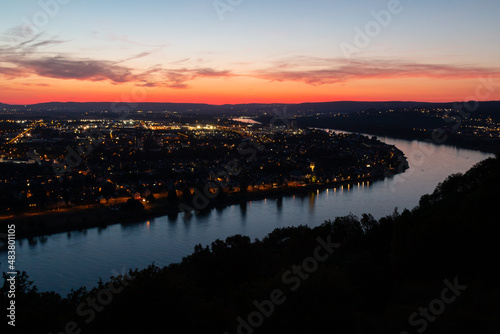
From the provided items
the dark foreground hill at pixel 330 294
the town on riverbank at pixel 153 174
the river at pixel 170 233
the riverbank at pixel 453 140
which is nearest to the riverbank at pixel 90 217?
the town on riverbank at pixel 153 174

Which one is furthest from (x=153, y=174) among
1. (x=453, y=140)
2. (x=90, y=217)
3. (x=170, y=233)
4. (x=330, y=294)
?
(x=453, y=140)

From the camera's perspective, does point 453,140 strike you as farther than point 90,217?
Yes

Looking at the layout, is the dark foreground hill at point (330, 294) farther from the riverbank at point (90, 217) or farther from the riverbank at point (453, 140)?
the riverbank at point (453, 140)

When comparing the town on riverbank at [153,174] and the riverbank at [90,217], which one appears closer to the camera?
the riverbank at [90,217]

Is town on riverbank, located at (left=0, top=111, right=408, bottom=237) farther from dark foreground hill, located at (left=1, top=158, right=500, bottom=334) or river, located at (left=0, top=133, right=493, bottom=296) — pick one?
dark foreground hill, located at (left=1, top=158, right=500, bottom=334)

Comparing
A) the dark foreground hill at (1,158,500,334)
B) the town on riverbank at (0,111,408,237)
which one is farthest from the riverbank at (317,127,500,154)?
the dark foreground hill at (1,158,500,334)

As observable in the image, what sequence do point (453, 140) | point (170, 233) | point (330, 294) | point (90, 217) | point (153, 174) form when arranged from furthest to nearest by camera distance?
point (453, 140)
point (153, 174)
point (90, 217)
point (170, 233)
point (330, 294)

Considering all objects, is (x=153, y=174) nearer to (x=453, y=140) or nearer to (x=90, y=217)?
(x=90, y=217)
